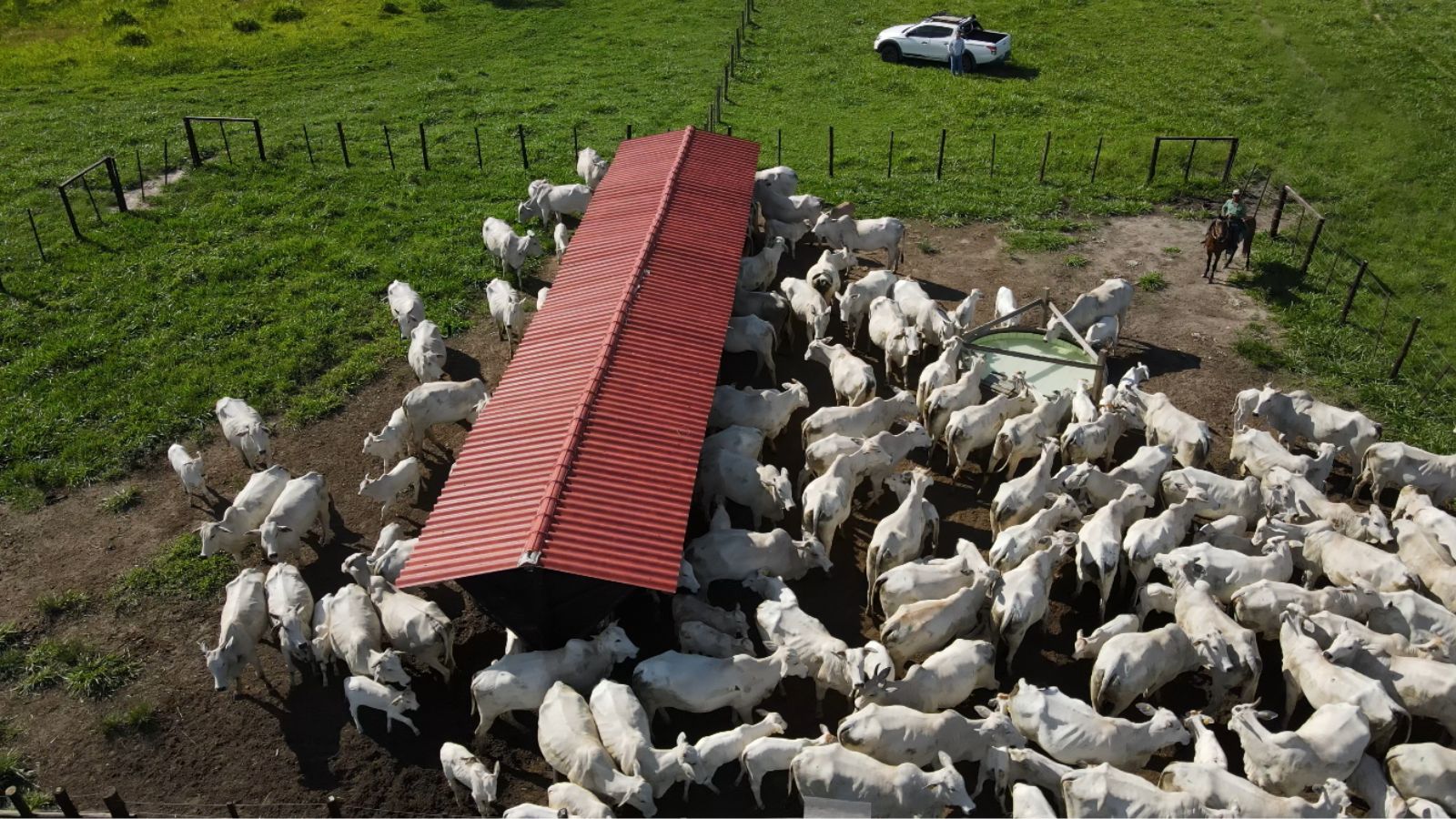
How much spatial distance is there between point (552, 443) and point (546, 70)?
28289 mm

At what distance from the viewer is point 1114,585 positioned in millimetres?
16125

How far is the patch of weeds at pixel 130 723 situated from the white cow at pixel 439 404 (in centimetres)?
628

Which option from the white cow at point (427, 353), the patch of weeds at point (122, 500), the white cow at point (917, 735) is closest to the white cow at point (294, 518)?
the patch of weeds at point (122, 500)

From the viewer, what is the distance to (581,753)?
12.4 meters

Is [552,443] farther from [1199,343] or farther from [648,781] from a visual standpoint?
[1199,343]

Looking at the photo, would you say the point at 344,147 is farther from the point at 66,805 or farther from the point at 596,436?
the point at 66,805

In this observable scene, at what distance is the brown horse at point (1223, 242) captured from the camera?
24.5 meters

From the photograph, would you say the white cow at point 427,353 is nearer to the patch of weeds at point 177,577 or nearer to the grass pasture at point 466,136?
the grass pasture at point 466,136

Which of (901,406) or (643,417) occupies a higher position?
(643,417)

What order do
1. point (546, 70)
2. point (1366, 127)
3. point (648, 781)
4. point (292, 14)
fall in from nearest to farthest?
point (648, 781) → point (1366, 127) → point (546, 70) → point (292, 14)

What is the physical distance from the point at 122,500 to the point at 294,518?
4198 mm

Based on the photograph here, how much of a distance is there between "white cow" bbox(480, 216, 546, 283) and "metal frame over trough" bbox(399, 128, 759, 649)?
3.01 metres

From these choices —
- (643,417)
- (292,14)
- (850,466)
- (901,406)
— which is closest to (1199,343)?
(901,406)

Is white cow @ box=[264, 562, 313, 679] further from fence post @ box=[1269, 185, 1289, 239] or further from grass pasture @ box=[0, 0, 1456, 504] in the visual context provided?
fence post @ box=[1269, 185, 1289, 239]
